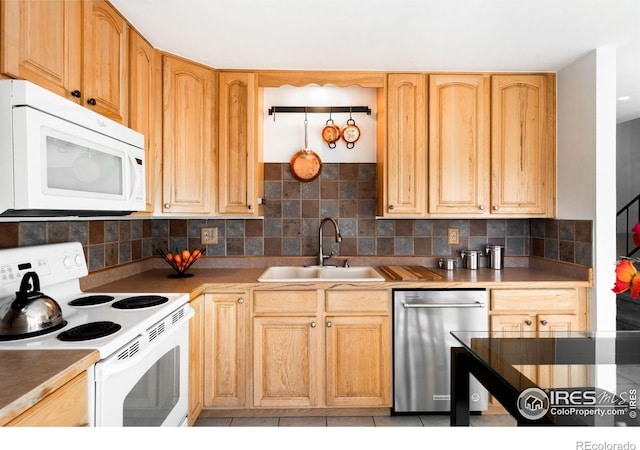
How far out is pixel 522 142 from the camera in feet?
8.39

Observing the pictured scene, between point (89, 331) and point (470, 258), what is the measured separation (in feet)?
7.96

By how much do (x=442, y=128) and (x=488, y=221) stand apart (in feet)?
2.84

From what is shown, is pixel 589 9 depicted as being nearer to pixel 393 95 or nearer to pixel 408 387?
pixel 393 95

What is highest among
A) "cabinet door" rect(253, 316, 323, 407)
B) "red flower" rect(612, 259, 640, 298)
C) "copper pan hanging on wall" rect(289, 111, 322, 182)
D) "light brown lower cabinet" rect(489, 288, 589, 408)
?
"copper pan hanging on wall" rect(289, 111, 322, 182)

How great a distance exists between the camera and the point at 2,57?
1104 millimetres

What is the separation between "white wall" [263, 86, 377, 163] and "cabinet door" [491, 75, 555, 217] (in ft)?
2.93

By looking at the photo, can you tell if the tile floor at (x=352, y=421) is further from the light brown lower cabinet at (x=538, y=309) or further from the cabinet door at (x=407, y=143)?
the cabinet door at (x=407, y=143)

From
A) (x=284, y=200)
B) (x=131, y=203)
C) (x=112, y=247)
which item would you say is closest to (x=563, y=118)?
(x=284, y=200)

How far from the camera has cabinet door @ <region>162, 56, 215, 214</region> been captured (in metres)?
2.29

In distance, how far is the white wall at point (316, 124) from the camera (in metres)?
2.83

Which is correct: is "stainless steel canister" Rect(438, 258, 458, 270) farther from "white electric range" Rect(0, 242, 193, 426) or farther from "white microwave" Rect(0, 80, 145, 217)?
"white microwave" Rect(0, 80, 145, 217)

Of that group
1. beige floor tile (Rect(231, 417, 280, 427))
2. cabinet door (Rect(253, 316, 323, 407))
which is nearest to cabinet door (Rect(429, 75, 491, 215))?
cabinet door (Rect(253, 316, 323, 407))

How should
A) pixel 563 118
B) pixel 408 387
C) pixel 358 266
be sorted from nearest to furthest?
pixel 408 387, pixel 563 118, pixel 358 266

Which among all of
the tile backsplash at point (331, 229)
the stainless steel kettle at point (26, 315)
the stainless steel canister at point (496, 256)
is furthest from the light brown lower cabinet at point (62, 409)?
the stainless steel canister at point (496, 256)
